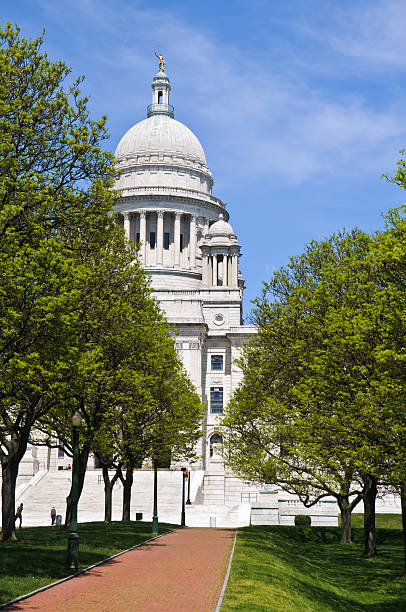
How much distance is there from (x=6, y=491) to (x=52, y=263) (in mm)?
10848

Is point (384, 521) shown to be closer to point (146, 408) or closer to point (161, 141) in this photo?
point (146, 408)

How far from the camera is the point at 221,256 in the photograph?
9150cm

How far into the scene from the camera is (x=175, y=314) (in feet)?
282

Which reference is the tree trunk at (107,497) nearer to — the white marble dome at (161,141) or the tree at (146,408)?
the tree at (146,408)

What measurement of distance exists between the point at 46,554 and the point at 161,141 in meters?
87.9

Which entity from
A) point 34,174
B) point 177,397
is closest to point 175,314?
point 177,397

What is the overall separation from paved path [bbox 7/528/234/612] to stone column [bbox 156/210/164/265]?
71.2 m

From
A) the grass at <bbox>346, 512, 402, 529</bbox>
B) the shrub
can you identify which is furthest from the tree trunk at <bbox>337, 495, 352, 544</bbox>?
the grass at <bbox>346, 512, 402, 529</bbox>

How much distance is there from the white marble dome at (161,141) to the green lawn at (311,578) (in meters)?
74.8

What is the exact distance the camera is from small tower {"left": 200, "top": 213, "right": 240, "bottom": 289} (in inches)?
3548

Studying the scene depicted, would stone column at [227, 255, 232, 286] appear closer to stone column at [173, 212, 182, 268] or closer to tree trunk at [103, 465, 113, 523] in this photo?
stone column at [173, 212, 182, 268]

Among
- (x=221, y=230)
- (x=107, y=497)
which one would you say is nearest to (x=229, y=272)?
(x=221, y=230)

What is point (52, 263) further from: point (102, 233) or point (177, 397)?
point (177, 397)

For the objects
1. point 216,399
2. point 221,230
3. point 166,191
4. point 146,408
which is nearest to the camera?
point 146,408
